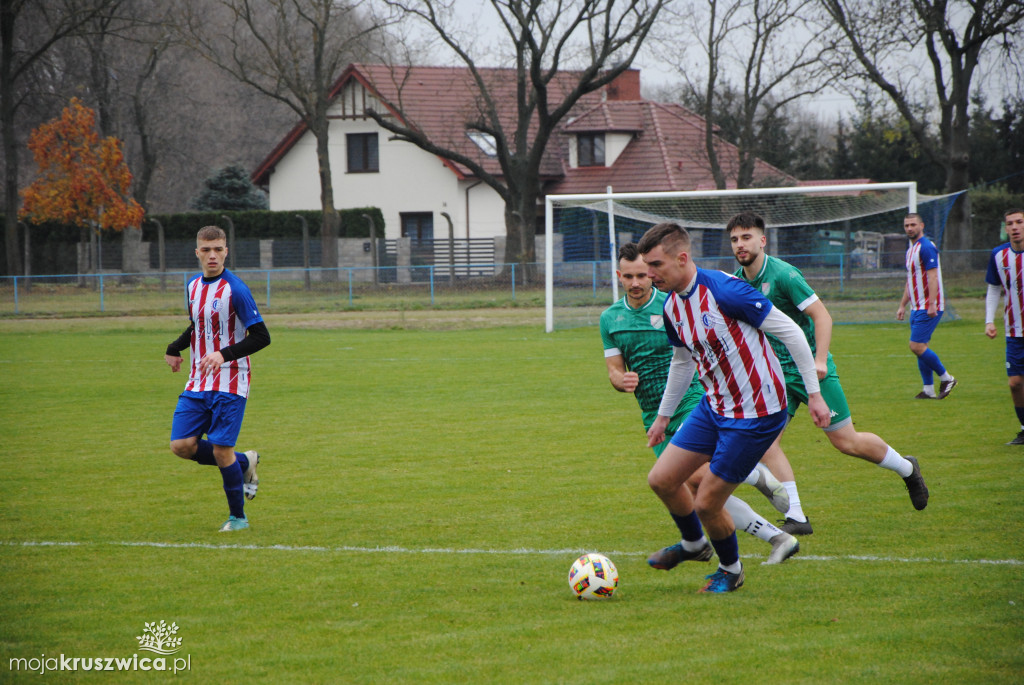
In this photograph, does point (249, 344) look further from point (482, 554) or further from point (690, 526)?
point (690, 526)

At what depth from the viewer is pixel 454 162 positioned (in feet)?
130

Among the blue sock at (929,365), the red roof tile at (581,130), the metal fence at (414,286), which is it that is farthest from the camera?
the red roof tile at (581,130)

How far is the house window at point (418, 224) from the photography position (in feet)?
136

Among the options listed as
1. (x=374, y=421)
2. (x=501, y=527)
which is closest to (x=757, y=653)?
(x=501, y=527)

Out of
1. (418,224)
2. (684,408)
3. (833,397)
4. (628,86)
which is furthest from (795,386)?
(628,86)

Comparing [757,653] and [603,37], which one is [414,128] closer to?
[603,37]

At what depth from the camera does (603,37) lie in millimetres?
31750

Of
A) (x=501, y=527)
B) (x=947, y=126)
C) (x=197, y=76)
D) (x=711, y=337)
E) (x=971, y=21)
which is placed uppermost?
(x=197, y=76)

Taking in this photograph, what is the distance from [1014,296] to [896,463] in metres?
3.64

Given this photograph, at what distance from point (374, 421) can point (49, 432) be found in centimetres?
356

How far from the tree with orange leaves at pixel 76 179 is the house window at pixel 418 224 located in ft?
36.5

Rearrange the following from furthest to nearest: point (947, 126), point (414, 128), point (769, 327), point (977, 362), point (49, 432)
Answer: point (414, 128)
point (947, 126)
point (977, 362)
point (49, 432)
point (769, 327)

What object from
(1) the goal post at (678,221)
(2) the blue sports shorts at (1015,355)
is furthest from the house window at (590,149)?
(2) the blue sports shorts at (1015,355)

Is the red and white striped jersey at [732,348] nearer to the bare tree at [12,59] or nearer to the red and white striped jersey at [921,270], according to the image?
the red and white striped jersey at [921,270]
